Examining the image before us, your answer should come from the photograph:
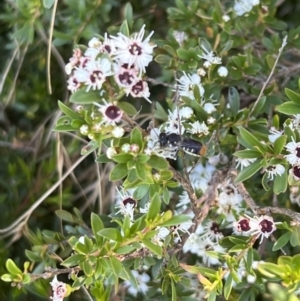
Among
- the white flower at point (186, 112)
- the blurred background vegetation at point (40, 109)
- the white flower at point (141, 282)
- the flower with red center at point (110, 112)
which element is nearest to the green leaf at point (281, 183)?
the white flower at point (186, 112)

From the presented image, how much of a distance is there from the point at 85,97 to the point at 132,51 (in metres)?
0.12

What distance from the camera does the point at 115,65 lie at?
0.86 metres

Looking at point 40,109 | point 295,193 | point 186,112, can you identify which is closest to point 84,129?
point 186,112

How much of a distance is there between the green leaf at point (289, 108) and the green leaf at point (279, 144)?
46mm

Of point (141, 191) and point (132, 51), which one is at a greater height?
point (132, 51)

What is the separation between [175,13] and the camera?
1365 millimetres

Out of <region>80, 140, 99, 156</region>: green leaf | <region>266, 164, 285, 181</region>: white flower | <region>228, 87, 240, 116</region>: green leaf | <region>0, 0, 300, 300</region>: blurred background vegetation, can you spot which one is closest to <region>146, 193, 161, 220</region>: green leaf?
<region>80, 140, 99, 156</region>: green leaf

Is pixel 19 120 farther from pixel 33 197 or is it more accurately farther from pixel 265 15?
pixel 265 15

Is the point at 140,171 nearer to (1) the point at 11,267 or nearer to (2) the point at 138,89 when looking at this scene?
(2) the point at 138,89

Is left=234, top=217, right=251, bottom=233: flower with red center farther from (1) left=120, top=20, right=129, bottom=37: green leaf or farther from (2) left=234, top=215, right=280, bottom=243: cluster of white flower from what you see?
(1) left=120, top=20, right=129, bottom=37: green leaf

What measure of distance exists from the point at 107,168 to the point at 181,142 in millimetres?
548

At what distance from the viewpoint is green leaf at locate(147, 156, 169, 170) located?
914mm

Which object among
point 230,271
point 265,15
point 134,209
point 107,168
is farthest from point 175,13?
point 230,271

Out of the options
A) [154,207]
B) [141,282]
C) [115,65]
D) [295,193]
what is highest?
[115,65]
